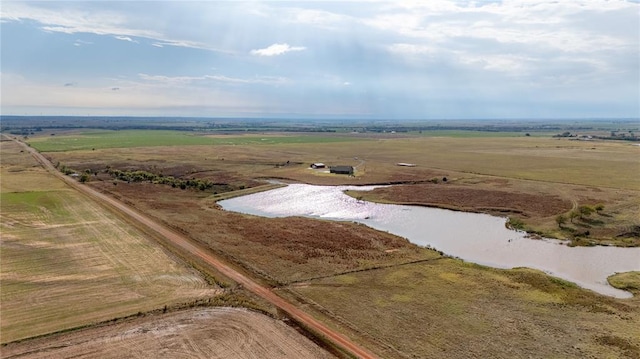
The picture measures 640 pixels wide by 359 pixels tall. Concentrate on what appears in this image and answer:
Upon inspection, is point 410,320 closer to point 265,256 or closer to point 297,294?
point 297,294

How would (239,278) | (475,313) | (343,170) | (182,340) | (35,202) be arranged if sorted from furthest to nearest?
(343,170) → (35,202) → (239,278) → (475,313) → (182,340)

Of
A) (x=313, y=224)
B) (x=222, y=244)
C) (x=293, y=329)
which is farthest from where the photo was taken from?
(x=313, y=224)

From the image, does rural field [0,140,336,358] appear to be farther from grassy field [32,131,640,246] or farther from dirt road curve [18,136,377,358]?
grassy field [32,131,640,246]

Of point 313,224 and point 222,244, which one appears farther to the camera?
point 313,224

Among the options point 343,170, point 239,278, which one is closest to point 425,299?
point 239,278

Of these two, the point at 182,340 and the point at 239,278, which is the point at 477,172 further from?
the point at 182,340

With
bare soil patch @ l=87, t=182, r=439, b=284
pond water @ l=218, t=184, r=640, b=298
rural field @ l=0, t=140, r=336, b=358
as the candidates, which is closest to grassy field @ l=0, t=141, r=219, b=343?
rural field @ l=0, t=140, r=336, b=358

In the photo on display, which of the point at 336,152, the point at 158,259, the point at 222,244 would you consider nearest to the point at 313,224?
the point at 222,244
